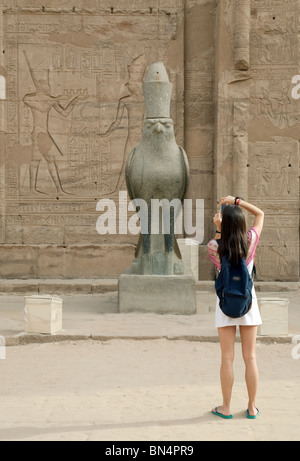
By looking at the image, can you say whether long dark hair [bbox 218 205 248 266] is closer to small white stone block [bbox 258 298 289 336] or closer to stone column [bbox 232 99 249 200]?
small white stone block [bbox 258 298 289 336]

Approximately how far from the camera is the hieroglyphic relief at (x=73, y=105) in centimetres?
1148

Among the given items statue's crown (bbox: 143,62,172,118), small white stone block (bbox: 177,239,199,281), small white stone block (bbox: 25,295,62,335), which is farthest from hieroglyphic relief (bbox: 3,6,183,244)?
small white stone block (bbox: 25,295,62,335)

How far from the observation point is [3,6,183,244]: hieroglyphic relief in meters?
11.5

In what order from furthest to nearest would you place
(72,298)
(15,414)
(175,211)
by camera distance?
(72,298), (175,211), (15,414)

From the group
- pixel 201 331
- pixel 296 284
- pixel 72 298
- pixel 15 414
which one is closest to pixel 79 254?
pixel 72 298

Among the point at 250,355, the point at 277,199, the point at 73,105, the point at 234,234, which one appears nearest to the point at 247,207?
the point at 234,234

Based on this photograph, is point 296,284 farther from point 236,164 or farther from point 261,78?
point 261,78

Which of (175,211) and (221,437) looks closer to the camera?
(221,437)

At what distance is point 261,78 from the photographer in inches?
437

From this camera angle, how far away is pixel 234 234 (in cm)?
409

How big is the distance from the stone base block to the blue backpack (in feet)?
13.4

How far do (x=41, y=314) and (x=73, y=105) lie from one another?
570cm

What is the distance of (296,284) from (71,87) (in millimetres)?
5384

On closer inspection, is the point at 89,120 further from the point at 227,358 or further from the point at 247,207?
the point at 227,358
